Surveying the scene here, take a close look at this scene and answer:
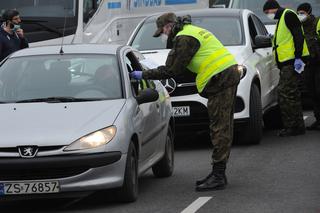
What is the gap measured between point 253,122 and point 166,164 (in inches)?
103

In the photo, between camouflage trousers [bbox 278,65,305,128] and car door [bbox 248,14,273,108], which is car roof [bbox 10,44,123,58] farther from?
camouflage trousers [bbox 278,65,305,128]

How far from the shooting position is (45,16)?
17469mm

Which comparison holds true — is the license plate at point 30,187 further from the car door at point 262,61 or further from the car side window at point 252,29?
the car side window at point 252,29

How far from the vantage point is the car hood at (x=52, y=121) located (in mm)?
8477

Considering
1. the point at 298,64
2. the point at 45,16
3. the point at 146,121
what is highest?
the point at 146,121

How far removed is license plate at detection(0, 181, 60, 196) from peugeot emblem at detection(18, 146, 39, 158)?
24 centimetres

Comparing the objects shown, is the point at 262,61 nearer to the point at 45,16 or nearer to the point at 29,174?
the point at 45,16

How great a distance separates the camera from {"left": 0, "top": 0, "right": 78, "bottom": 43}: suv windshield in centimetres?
1736

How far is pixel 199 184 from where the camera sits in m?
9.88

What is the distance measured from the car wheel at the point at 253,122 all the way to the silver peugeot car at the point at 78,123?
246cm

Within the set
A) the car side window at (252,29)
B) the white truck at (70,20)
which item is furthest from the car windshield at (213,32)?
the white truck at (70,20)

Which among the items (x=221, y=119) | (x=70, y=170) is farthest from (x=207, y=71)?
(x=70, y=170)

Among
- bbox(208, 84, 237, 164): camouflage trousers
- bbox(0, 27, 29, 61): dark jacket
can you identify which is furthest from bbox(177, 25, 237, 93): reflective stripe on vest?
bbox(0, 27, 29, 61): dark jacket

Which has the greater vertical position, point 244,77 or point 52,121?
point 52,121
